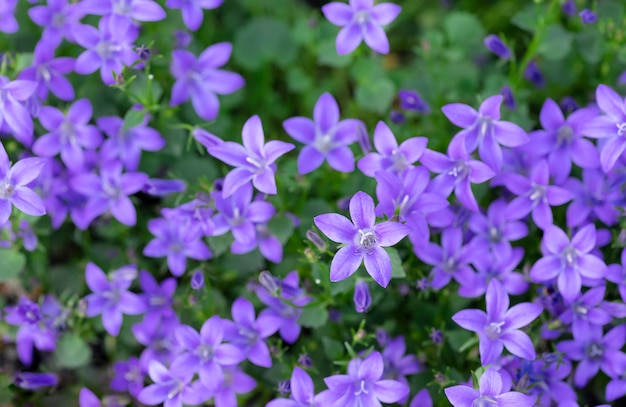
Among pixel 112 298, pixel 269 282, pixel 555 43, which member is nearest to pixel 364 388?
pixel 269 282

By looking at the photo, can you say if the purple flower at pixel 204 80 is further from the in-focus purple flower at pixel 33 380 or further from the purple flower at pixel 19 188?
the in-focus purple flower at pixel 33 380

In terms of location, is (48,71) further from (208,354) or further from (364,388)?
(364,388)

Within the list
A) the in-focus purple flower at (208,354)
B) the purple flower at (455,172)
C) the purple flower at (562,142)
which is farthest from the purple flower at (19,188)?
the purple flower at (562,142)

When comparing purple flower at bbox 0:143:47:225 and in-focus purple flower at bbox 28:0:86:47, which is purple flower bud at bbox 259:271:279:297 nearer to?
purple flower at bbox 0:143:47:225

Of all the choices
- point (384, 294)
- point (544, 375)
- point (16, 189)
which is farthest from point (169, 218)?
point (544, 375)

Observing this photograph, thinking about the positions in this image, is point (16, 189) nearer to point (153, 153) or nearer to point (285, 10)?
point (153, 153)

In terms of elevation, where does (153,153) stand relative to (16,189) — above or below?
below
